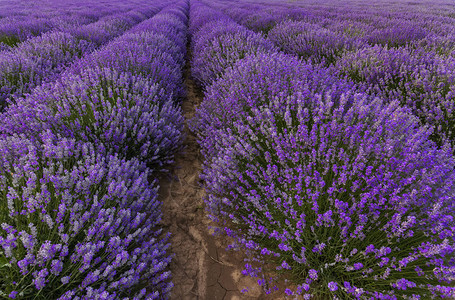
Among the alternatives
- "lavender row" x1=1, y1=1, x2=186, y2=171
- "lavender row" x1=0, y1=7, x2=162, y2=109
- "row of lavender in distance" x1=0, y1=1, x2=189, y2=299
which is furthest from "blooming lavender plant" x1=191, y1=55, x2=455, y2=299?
"lavender row" x1=0, y1=7, x2=162, y2=109

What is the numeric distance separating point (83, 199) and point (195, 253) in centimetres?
82

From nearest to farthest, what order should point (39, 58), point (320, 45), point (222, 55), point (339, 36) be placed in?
point (39, 58), point (222, 55), point (320, 45), point (339, 36)

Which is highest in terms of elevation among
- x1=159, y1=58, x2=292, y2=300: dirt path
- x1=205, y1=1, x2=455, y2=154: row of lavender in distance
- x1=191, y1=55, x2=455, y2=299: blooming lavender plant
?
x1=205, y1=1, x2=455, y2=154: row of lavender in distance

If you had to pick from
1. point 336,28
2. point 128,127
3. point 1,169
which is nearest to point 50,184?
point 1,169

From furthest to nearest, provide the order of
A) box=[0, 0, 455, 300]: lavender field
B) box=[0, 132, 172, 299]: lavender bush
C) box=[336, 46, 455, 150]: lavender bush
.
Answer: box=[336, 46, 455, 150]: lavender bush < box=[0, 0, 455, 300]: lavender field < box=[0, 132, 172, 299]: lavender bush

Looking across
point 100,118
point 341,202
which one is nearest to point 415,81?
point 341,202

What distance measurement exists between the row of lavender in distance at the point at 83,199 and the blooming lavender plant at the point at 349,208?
529 mm

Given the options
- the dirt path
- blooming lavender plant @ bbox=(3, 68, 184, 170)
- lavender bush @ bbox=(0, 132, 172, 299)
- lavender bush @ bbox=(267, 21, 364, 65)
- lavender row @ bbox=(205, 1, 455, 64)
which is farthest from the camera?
lavender row @ bbox=(205, 1, 455, 64)

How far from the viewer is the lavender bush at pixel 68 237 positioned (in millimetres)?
1008

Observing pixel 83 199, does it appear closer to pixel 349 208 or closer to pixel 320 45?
pixel 349 208

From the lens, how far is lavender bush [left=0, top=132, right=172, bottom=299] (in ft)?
3.31

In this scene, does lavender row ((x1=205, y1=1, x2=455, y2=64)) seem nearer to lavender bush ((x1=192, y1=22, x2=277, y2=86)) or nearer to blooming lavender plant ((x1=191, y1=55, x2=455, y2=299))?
lavender bush ((x1=192, y1=22, x2=277, y2=86))

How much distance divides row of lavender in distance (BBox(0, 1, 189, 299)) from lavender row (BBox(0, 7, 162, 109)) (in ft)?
1.89

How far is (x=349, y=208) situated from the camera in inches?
51.5
